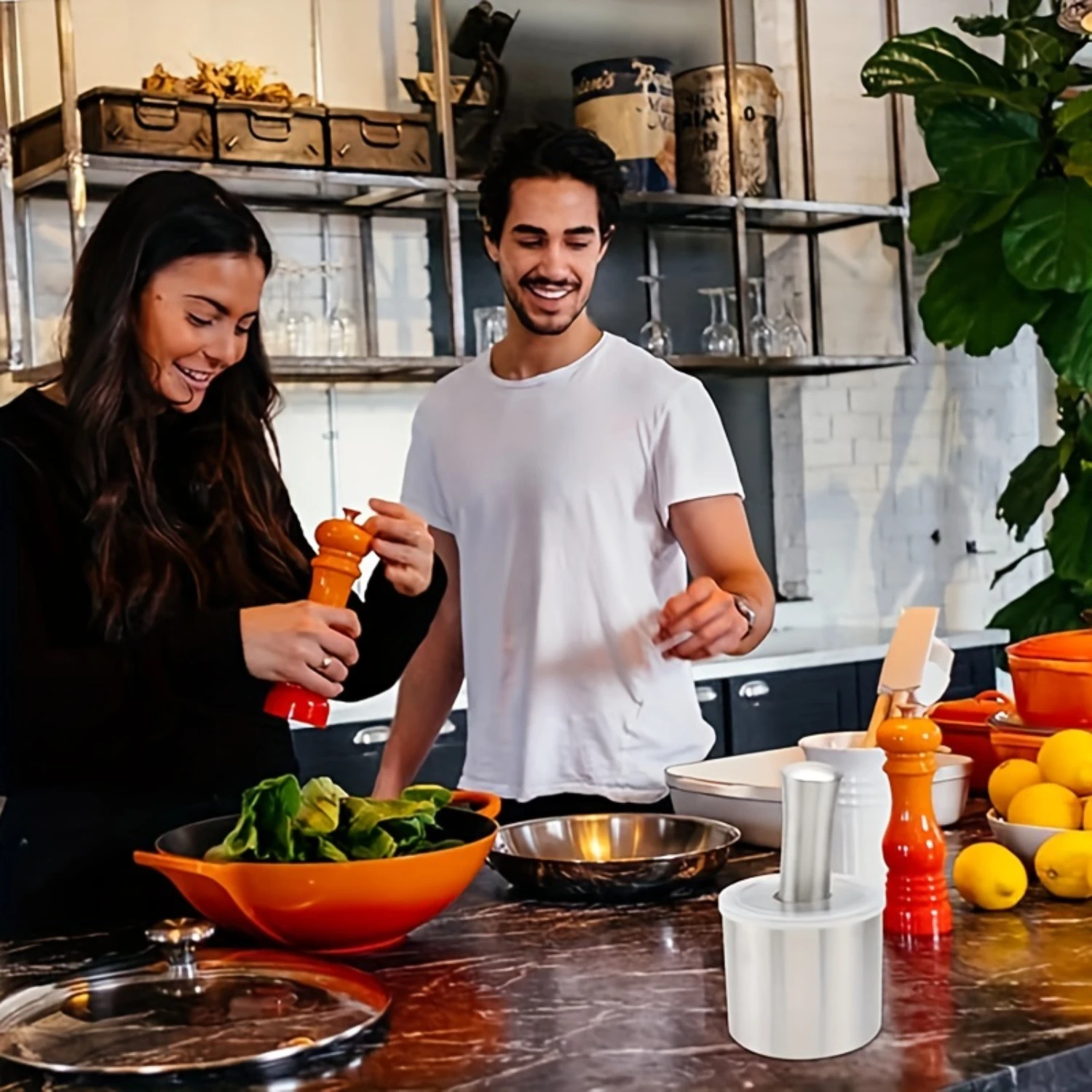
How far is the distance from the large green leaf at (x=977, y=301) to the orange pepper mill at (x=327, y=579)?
299cm

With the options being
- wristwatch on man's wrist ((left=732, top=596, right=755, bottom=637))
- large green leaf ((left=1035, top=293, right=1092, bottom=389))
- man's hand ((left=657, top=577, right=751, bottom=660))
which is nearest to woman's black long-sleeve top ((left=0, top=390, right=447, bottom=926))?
man's hand ((left=657, top=577, right=751, bottom=660))

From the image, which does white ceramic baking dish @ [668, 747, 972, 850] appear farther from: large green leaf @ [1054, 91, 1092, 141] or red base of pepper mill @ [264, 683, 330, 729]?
large green leaf @ [1054, 91, 1092, 141]

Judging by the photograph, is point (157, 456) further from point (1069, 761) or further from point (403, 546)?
point (1069, 761)

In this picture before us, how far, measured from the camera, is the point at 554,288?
2.66m

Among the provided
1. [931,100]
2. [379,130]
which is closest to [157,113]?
[379,130]

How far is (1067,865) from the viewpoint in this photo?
168cm

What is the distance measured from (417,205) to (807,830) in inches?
A: 134

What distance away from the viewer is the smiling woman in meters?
1.83

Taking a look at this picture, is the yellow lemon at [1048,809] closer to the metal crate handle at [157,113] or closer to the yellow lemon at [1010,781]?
the yellow lemon at [1010,781]

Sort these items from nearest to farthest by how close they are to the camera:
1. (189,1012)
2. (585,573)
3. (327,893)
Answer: (189,1012) → (327,893) → (585,573)

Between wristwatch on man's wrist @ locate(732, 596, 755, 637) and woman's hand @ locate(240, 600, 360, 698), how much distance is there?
28.3 inches

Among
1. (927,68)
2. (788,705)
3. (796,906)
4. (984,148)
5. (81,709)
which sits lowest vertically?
(788,705)

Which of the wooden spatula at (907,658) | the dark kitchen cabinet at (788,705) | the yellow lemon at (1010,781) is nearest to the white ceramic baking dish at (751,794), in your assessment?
the yellow lemon at (1010,781)

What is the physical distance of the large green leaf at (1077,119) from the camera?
163 inches
